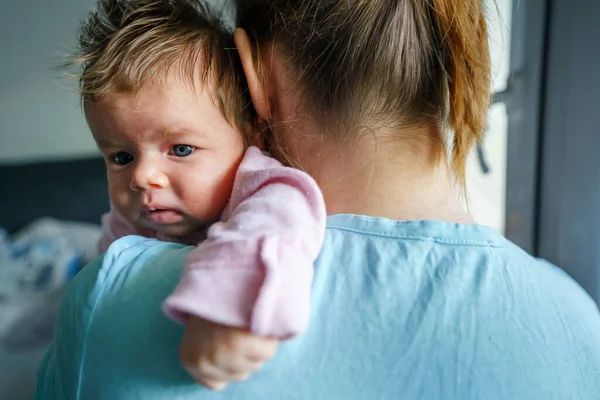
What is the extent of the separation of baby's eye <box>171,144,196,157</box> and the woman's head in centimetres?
19

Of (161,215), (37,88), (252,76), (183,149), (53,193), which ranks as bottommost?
(53,193)

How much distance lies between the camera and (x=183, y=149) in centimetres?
78

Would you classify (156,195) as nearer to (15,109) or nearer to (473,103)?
(473,103)

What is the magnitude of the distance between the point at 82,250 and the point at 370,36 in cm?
180

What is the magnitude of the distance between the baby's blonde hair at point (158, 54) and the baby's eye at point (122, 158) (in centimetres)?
9

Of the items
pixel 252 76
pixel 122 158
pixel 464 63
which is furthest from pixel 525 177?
pixel 122 158

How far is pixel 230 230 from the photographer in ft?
1.63

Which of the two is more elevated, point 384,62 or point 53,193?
point 384,62

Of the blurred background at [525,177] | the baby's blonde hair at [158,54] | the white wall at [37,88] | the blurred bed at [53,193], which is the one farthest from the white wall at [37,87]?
the baby's blonde hair at [158,54]

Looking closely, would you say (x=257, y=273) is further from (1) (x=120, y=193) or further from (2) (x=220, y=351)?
(1) (x=120, y=193)

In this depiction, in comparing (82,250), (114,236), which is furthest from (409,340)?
(82,250)

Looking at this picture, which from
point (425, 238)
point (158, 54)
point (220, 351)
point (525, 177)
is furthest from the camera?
point (525, 177)

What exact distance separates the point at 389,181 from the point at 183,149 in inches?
13.1

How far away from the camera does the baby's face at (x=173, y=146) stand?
752 millimetres
